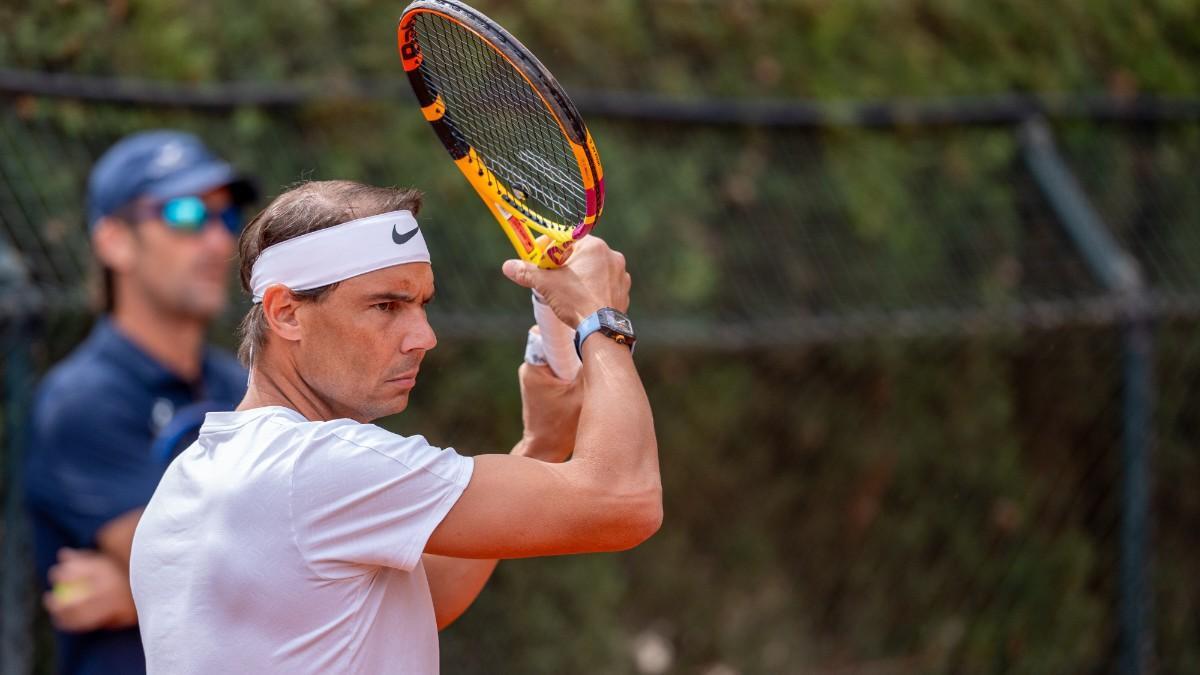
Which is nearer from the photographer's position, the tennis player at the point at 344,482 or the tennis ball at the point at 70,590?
the tennis player at the point at 344,482

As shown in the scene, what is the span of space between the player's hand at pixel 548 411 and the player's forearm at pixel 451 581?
0.71 feet

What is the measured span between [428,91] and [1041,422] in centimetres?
413

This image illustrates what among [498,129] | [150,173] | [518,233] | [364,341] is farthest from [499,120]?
[150,173]

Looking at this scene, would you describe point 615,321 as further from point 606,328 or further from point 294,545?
point 294,545

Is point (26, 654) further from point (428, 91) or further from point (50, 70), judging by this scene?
point (428, 91)

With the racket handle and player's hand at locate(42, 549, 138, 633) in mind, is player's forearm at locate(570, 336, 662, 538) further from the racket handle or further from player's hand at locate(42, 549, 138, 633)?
player's hand at locate(42, 549, 138, 633)

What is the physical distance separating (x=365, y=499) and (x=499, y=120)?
0.86 meters

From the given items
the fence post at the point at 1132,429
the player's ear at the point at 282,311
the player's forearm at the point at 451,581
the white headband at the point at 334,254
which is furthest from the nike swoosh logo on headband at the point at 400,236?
the fence post at the point at 1132,429

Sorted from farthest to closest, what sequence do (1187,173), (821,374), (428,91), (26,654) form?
1. (1187,173)
2. (821,374)
3. (26,654)
4. (428,91)

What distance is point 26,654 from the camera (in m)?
3.98

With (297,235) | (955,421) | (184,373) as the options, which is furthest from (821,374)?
(297,235)

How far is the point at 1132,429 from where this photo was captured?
5.62 metres

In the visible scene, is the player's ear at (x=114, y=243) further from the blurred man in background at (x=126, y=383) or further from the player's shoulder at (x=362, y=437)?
the player's shoulder at (x=362, y=437)

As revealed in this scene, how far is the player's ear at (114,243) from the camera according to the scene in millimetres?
4062
